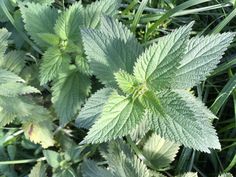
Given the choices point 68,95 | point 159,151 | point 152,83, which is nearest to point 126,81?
point 152,83

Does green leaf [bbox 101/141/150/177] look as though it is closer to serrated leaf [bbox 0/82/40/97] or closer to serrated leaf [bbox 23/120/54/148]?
serrated leaf [bbox 23/120/54/148]

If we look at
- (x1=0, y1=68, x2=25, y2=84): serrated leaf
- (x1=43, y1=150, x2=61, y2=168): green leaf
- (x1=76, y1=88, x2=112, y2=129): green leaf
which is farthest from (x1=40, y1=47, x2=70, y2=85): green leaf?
(x1=43, y1=150, x2=61, y2=168): green leaf

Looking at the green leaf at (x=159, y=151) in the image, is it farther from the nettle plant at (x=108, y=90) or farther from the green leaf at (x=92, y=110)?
the green leaf at (x=92, y=110)

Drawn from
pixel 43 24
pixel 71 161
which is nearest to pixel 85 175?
pixel 71 161

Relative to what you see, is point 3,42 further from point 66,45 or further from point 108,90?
point 108,90

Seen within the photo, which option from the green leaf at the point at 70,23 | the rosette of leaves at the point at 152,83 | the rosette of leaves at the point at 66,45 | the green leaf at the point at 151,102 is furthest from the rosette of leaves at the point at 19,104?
the green leaf at the point at 151,102

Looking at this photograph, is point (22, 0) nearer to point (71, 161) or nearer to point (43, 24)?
Result: point (43, 24)

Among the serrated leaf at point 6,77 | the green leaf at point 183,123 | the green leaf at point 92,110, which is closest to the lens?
the green leaf at point 183,123
